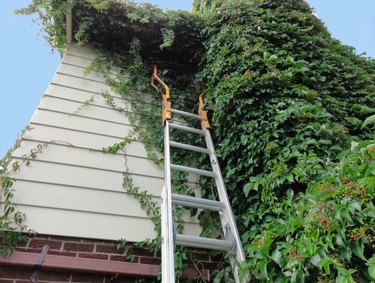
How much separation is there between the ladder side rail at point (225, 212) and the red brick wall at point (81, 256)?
40 centimetres

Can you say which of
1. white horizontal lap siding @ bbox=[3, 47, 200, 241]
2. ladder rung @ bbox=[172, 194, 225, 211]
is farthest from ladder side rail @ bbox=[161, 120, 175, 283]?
white horizontal lap siding @ bbox=[3, 47, 200, 241]

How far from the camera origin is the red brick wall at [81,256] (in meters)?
1.75

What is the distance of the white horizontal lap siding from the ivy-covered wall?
35cm

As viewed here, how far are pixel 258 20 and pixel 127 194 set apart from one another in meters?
1.88

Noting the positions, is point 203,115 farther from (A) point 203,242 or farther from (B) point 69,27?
(B) point 69,27

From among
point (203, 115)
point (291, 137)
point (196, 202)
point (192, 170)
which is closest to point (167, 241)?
point (196, 202)

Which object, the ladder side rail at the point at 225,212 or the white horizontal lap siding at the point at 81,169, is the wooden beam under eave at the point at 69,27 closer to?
the white horizontal lap siding at the point at 81,169

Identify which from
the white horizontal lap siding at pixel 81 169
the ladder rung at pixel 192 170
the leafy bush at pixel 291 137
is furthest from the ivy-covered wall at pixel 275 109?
the white horizontal lap siding at pixel 81 169

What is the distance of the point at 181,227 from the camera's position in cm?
220

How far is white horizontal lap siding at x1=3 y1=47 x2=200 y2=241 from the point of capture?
2041 mm

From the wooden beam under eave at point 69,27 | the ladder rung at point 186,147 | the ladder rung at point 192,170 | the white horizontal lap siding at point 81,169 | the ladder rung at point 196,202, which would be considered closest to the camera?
the ladder rung at point 196,202

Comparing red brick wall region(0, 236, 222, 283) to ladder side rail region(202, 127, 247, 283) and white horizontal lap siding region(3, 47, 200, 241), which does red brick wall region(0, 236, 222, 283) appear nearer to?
white horizontal lap siding region(3, 47, 200, 241)

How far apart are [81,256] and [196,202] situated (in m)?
0.80

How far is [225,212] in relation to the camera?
6.48 ft
